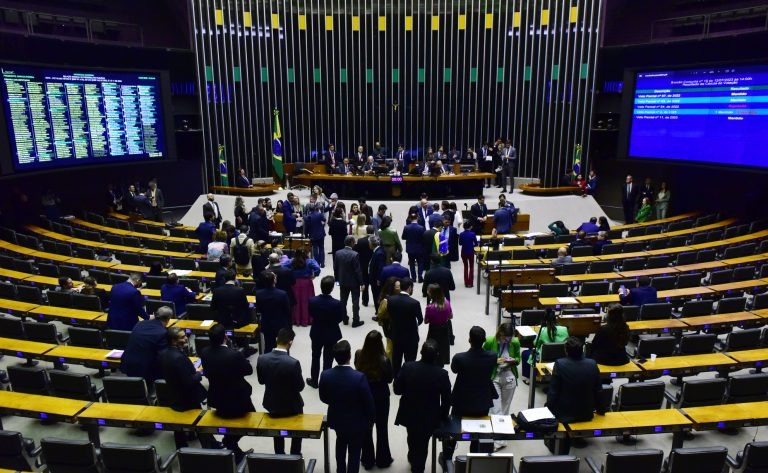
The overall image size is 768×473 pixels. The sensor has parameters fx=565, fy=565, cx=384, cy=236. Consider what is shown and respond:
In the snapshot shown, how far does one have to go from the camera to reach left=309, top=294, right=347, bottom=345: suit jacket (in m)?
5.88

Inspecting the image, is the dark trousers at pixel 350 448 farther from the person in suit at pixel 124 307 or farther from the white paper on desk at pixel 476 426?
the person in suit at pixel 124 307

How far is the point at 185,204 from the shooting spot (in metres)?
18.9

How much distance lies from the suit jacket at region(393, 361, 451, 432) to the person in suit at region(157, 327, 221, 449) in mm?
1679

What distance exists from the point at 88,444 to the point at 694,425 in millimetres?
4724

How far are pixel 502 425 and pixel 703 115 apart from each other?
455 inches

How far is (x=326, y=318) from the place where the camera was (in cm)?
592

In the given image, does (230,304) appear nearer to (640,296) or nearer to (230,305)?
(230,305)

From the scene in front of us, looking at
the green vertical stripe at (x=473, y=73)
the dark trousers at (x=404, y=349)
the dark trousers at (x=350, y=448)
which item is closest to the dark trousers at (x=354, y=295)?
the dark trousers at (x=404, y=349)

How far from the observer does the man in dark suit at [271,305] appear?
20.6 ft

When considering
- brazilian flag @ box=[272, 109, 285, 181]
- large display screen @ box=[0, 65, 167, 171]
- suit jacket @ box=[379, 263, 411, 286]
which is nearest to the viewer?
suit jacket @ box=[379, 263, 411, 286]

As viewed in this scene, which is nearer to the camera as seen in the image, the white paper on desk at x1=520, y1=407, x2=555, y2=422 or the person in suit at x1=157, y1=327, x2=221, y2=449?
the white paper on desk at x1=520, y1=407, x2=555, y2=422

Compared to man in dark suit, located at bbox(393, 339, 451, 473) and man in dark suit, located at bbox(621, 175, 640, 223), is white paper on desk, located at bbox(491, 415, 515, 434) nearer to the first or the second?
man in dark suit, located at bbox(393, 339, 451, 473)

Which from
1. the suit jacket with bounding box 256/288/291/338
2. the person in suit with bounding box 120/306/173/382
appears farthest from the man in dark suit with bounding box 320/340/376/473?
the suit jacket with bounding box 256/288/291/338

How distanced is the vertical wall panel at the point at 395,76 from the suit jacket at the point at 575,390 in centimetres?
1498
